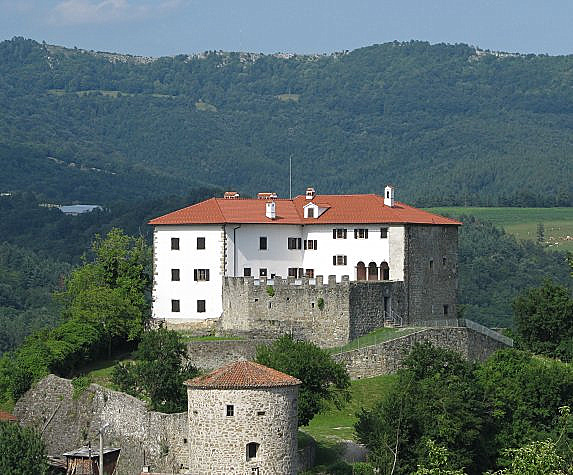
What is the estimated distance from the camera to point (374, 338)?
255 feet

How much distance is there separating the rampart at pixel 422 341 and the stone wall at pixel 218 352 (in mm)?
4459

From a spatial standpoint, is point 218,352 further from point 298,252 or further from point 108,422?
point 298,252

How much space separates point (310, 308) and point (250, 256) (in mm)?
6260

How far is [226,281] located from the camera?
8131cm

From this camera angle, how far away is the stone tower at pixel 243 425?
5584 centimetres

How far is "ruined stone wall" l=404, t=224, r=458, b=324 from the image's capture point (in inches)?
3226

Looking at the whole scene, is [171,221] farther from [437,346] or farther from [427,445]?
[427,445]

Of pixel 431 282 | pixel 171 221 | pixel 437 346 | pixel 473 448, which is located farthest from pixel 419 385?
pixel 171 221

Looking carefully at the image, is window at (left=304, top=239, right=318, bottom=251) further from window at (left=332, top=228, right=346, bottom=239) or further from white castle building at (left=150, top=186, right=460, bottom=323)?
window at (left=332, top=228, right=346, bottom=239)

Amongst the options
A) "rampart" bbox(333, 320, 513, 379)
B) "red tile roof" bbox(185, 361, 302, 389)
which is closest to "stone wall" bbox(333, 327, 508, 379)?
"rampart" bbox(333, 320, 513, 379)

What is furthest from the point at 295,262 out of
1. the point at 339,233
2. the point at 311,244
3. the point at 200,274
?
the point at 200,274

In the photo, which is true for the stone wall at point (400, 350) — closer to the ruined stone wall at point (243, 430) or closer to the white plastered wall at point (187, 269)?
the white plastered wall at point (187, 269)

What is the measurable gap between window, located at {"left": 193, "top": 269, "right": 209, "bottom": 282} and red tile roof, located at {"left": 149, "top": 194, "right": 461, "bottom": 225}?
8.88 feet

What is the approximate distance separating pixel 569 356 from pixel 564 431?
16.6m
